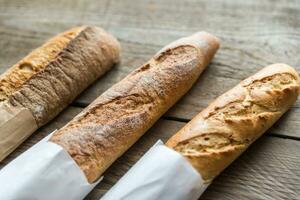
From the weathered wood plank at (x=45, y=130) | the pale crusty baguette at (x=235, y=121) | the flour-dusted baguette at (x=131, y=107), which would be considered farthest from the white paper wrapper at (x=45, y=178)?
the pale crusty baguette at (x=235, y=121)

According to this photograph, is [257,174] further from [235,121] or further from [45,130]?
[45,130]

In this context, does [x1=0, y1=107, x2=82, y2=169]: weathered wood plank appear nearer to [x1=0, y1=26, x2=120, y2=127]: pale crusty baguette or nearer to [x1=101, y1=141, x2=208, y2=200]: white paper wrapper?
[x1=0, y1=26, x2=120, y2=127]: pale crusty baguette

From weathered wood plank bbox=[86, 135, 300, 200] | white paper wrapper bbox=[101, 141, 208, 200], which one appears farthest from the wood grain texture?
white paper wrapper bbox=[101, 141, 208, 200]

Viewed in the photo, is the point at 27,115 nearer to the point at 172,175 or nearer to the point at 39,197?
the point at 39,197

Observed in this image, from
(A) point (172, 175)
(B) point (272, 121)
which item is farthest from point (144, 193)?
(B) point (272, 121)

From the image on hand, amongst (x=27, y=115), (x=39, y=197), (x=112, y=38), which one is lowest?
(x=39, y=197)

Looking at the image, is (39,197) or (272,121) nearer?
(39,197)

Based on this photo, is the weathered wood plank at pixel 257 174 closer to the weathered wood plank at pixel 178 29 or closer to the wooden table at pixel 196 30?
the wooden table at pixel 196 30

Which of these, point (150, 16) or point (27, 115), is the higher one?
point (150, 16)
